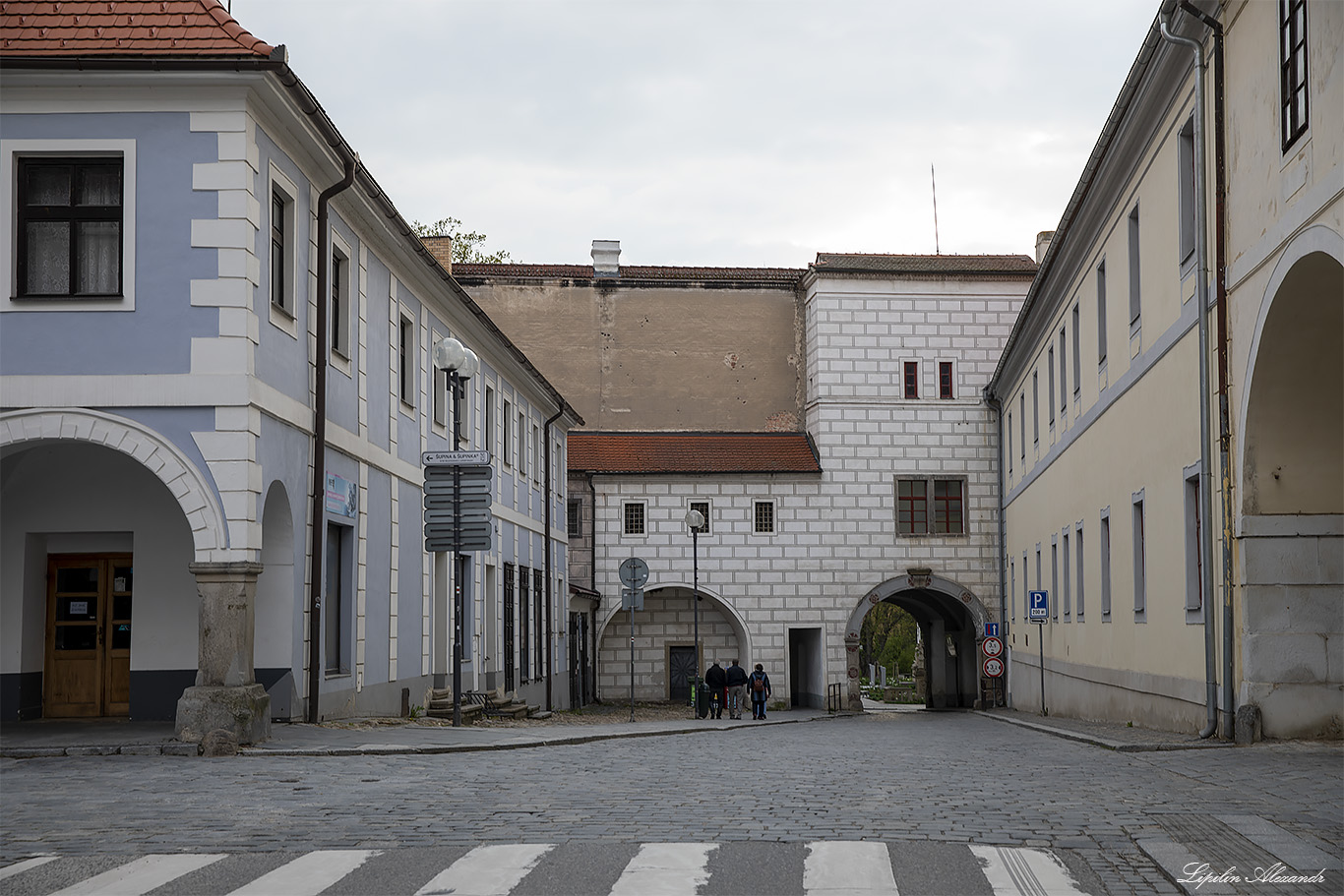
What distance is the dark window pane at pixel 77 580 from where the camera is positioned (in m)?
19.0

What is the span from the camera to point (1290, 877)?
7410mm

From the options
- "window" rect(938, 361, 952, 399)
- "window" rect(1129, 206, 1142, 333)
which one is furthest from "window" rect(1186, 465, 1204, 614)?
"window" rect(938, 361, 952, 399)

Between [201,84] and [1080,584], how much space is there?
19423 millimetres

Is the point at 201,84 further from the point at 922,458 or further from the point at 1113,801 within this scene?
the point at 922,458

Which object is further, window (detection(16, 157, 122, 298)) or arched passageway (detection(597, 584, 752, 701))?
arched passageway (detection(597, 584, 752, 701))

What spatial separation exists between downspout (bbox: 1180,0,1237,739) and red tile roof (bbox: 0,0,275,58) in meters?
10.3

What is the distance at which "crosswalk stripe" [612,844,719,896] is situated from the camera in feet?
23.8

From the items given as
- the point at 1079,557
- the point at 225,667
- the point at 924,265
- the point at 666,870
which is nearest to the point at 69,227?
the point at 225,667

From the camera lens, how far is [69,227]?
16.6 meters

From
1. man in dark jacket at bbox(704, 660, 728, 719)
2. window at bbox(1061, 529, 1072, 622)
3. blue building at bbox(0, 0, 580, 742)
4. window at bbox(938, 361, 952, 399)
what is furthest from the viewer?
window at bbox(938, 361, 952, 399)

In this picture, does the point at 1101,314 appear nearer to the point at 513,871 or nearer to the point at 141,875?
the point at 513,871

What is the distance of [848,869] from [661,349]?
40.7m

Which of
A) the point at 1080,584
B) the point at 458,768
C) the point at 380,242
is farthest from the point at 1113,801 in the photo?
the point at 1080,584

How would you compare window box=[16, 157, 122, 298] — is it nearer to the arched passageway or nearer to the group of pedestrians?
the group of pedestrians
